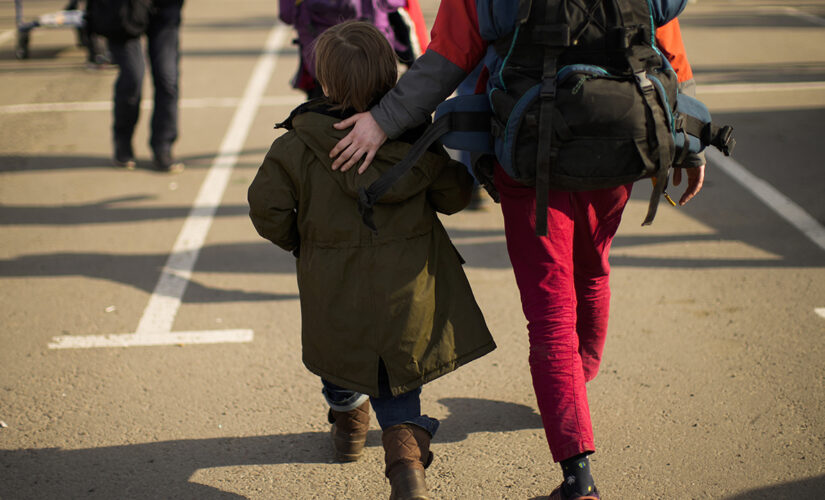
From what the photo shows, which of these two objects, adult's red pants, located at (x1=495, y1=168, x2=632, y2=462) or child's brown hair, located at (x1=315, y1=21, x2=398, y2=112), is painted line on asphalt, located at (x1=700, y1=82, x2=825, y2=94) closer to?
adult's red pants, located at (x1=495, y1=168, x2=632, y2=462)

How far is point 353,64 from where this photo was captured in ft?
7.72

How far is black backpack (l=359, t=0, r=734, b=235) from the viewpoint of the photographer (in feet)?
7.17

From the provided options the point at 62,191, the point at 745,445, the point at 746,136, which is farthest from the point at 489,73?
the point at 746,136

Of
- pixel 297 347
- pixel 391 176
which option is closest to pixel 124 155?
pixel 297 347

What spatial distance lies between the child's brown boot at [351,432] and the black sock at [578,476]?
2.50 ft

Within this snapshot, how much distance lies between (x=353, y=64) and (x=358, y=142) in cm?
23

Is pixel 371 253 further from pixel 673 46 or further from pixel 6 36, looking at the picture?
pixel 6 36

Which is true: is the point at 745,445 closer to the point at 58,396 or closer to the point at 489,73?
the point at 489,73

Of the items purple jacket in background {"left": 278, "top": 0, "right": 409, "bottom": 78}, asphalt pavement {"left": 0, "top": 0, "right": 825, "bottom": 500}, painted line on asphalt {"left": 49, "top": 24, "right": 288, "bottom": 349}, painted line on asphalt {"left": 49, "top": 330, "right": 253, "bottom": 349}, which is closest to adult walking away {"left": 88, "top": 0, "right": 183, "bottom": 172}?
asphalt pavement {"left": 0, "top": 0, "right": 825, "bottom": 500}

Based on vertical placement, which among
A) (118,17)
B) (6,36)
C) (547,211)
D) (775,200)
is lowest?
(6,36)

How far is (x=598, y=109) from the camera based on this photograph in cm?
217

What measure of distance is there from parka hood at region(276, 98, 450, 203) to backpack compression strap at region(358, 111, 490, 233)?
29mm

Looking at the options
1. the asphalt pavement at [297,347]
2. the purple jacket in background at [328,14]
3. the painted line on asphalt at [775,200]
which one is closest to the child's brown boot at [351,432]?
the asphalt pavement at [297,347]

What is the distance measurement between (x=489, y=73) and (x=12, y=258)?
353 cm
